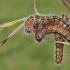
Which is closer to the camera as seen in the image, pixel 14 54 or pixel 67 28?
pixel 67 28

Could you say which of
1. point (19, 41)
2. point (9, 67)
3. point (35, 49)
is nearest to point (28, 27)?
point (9, 67)

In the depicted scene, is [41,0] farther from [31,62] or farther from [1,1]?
[31,62]

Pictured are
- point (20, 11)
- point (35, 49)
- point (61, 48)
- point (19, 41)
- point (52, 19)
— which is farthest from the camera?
point (20, 11)

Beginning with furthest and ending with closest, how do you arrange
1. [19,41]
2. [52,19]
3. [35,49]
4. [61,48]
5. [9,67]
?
[19,41] → [35,49] → [9,67] → [61,48] → [52,19]

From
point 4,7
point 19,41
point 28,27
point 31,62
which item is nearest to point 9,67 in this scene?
point 31,62

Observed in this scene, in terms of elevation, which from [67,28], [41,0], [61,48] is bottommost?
[41,0]

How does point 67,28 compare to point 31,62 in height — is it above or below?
above
